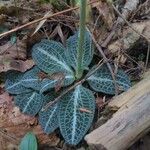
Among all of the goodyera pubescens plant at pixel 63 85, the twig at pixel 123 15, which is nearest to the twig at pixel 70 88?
the goodyera pubescens plant at pixel 63 85

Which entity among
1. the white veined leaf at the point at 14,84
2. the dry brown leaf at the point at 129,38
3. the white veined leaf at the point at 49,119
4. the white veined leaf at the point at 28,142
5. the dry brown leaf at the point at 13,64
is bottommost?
the white veined leaf at the point at 28,142

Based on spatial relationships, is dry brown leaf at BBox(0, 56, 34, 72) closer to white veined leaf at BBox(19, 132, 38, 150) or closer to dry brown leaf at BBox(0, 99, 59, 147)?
dry brown leaf at BBox(0, 99, 59, 147)

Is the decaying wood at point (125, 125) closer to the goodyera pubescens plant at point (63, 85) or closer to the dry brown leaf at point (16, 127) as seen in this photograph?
the goodyera pubescens plant at point (63, 85)

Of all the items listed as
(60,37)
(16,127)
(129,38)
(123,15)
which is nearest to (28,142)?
(16,127)

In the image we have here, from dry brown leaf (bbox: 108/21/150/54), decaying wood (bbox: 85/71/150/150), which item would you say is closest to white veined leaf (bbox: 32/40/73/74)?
dry brown leaf (bbox: 108/21/150/54)

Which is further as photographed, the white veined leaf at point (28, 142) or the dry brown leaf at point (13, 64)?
the dry brown leaf at point (13, 64)

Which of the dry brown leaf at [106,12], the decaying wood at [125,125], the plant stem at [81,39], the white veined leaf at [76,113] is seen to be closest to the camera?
the decaying wood at [125,125]

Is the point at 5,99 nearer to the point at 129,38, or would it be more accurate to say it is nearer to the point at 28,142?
the point at 28,142
